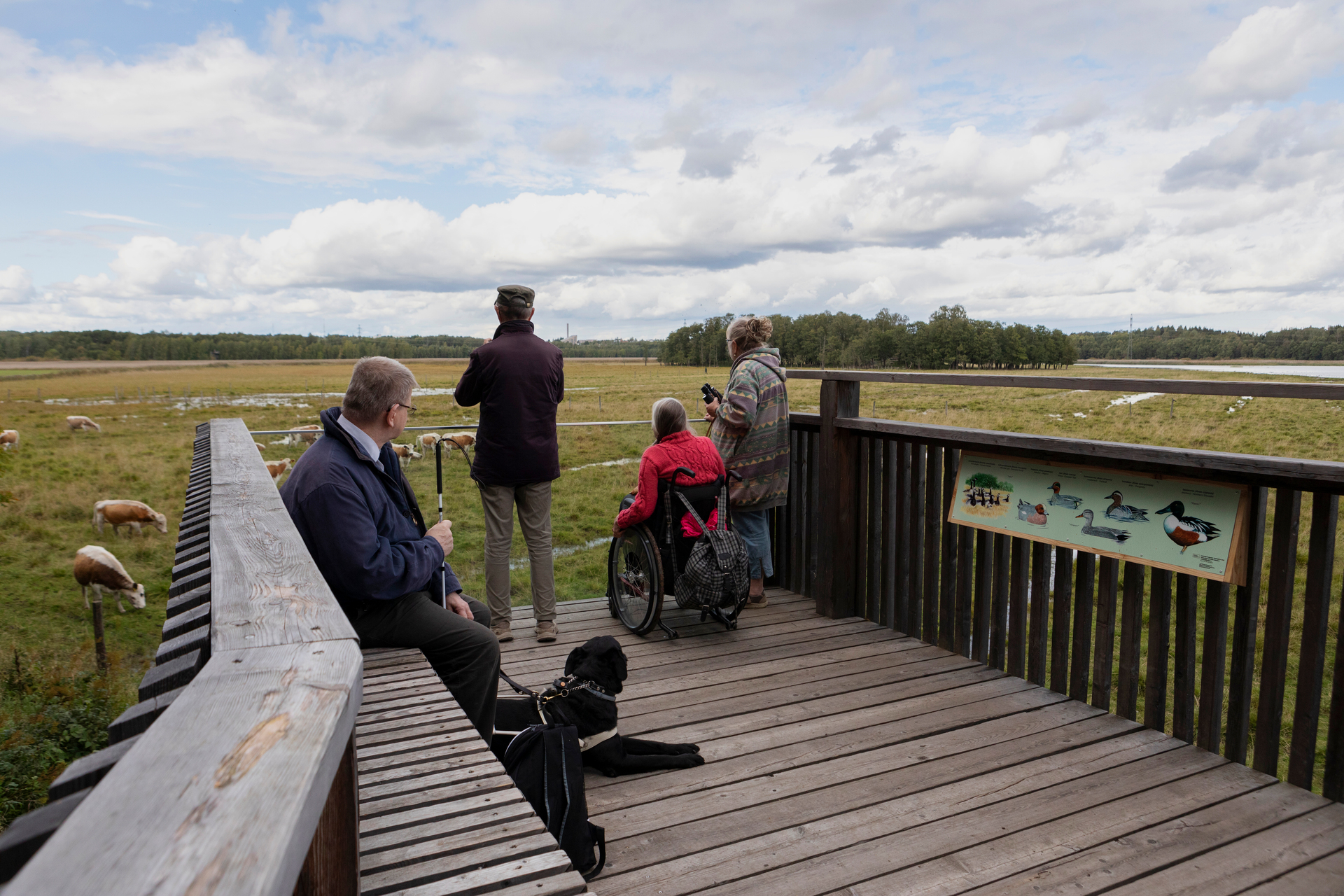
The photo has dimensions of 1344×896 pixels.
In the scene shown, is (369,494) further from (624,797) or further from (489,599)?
(489,599)

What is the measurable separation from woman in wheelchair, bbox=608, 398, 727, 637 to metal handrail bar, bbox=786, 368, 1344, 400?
1037 mm

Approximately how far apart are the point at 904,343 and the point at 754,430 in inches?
2499

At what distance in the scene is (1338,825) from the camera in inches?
96.7

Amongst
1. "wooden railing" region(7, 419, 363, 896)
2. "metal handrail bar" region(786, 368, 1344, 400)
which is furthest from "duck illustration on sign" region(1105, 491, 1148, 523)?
"wooden railing" region(7, 419, 363, 896)

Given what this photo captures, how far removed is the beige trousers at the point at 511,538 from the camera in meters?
4.35

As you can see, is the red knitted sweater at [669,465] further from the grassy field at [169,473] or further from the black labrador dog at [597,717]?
the grassy field at [169,473]

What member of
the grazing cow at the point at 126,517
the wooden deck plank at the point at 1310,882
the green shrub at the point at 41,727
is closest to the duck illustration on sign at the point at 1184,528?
the wooden deck plank at the point at 1310,882

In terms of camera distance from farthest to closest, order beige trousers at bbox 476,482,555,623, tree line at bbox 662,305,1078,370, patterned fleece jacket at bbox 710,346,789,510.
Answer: tree line at bbox 662,305,1078,370 → patterned fleece jacket at bbox 710,346,789,510 → beige trousers at bbox 476,482,555,623

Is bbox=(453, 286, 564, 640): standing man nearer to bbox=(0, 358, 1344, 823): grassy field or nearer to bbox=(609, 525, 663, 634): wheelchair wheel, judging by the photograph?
bbox=(609, 525, 663, 634): wheelchair wheel

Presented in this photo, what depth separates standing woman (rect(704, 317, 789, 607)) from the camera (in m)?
4.50

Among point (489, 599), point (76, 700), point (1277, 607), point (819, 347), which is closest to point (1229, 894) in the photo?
point (1277, 607)

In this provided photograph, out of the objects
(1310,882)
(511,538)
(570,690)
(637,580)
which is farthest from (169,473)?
(1310,882)

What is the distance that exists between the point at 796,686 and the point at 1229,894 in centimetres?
171

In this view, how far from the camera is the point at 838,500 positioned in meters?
4.42
